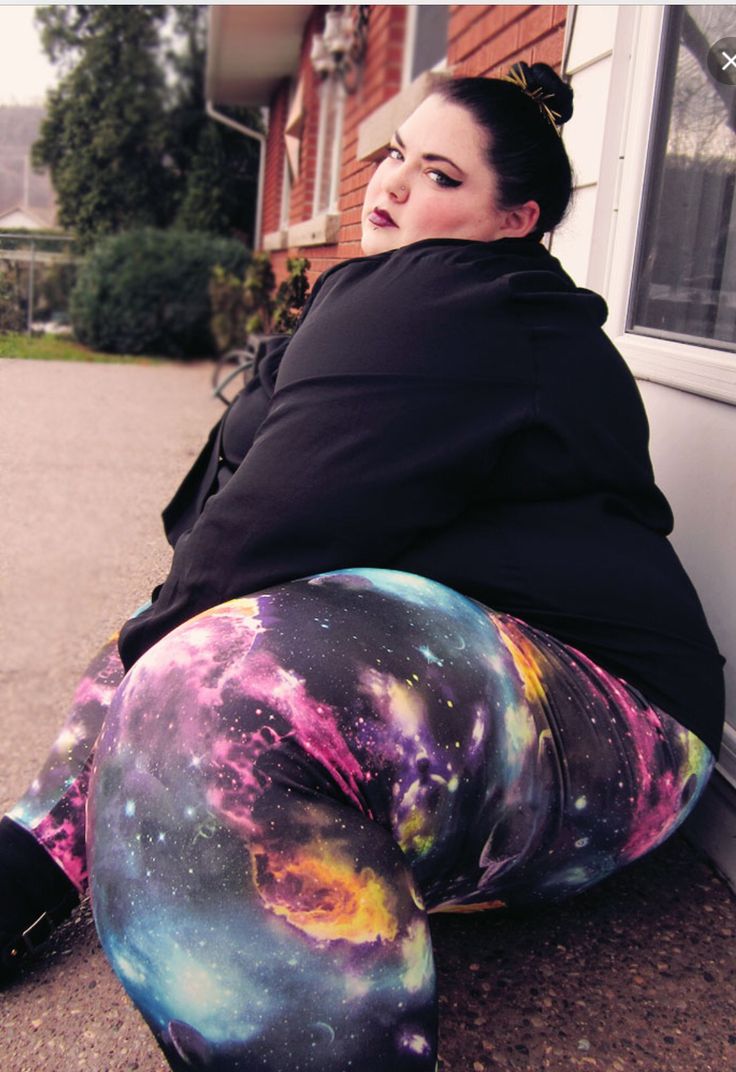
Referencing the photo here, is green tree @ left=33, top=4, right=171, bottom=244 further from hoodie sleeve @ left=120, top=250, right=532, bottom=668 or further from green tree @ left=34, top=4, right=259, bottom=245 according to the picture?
hoodie sleeve @ left=120, top=250, right=532, bottom=668

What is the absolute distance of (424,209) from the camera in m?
1.43

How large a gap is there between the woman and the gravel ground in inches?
4.3

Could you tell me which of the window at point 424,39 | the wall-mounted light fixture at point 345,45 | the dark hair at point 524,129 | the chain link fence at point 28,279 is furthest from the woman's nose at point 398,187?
the wall-mounted light fixture at point 345,45

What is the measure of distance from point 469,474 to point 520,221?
50cm

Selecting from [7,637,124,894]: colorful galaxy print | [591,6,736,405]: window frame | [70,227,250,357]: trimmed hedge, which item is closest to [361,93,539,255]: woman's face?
[591,6,736,405]: window frame

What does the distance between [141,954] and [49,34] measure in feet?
4.03

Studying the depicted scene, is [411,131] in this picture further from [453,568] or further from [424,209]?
[453,568]

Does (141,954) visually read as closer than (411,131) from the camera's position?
Yes

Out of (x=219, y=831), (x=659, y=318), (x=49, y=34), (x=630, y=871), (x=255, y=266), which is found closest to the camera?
(x=219, y=831)

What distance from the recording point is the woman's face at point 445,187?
1432 mm

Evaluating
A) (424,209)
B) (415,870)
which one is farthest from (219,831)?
(424,209)

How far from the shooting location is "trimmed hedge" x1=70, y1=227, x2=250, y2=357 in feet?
32.0

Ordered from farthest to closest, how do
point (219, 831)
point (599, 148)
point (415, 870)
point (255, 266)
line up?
point (255, 266)
point (599, 148)
point (415, 870)
point (219, 831)

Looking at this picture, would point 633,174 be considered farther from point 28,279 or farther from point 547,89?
point 28,279
